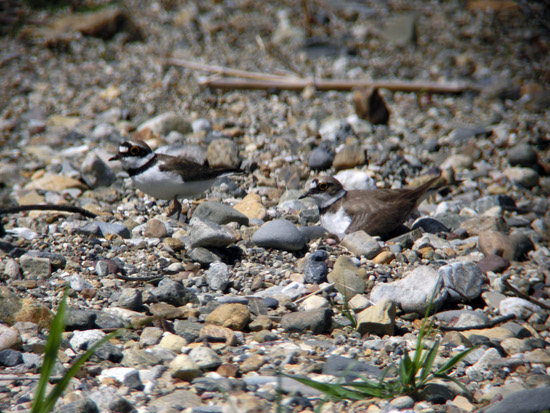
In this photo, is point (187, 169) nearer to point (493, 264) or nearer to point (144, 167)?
point (144, 167)

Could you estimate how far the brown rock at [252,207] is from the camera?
5.22 metres

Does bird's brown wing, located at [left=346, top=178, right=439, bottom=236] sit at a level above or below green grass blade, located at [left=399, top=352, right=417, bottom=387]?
below

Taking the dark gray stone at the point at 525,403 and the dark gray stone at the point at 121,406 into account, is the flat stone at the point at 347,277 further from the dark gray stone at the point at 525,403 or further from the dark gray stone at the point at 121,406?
the dark gray stone at the point at 121,406

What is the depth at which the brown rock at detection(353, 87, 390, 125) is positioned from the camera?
7.29 metres

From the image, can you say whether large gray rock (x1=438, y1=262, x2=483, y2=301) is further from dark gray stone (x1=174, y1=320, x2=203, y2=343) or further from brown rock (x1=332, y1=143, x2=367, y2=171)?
brown rock (x1=332, y1=143, x2=367, y2=171)

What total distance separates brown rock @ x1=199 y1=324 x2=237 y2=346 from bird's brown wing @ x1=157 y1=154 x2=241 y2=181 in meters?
2.06

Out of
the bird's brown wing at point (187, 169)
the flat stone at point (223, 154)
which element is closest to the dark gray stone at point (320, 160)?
the flat stone at point (223, 154)

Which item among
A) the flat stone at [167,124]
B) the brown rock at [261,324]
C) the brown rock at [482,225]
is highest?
the flat stone at [167,124]

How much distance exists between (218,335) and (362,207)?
2.24 m

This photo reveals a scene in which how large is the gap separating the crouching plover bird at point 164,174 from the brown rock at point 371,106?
8.86 feet

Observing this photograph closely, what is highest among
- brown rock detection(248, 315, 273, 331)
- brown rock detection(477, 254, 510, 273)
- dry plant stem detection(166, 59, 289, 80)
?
dry plant stem detection(166, 59, 289, 80)

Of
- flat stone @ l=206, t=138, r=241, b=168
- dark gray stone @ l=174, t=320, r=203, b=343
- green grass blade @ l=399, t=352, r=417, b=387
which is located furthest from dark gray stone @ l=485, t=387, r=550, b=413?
flat stone @ l=206, t=138, r=241, b=168

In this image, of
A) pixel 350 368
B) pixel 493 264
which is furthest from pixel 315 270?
pixel 493 264

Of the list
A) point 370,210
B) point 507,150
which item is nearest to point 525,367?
point 370,210
